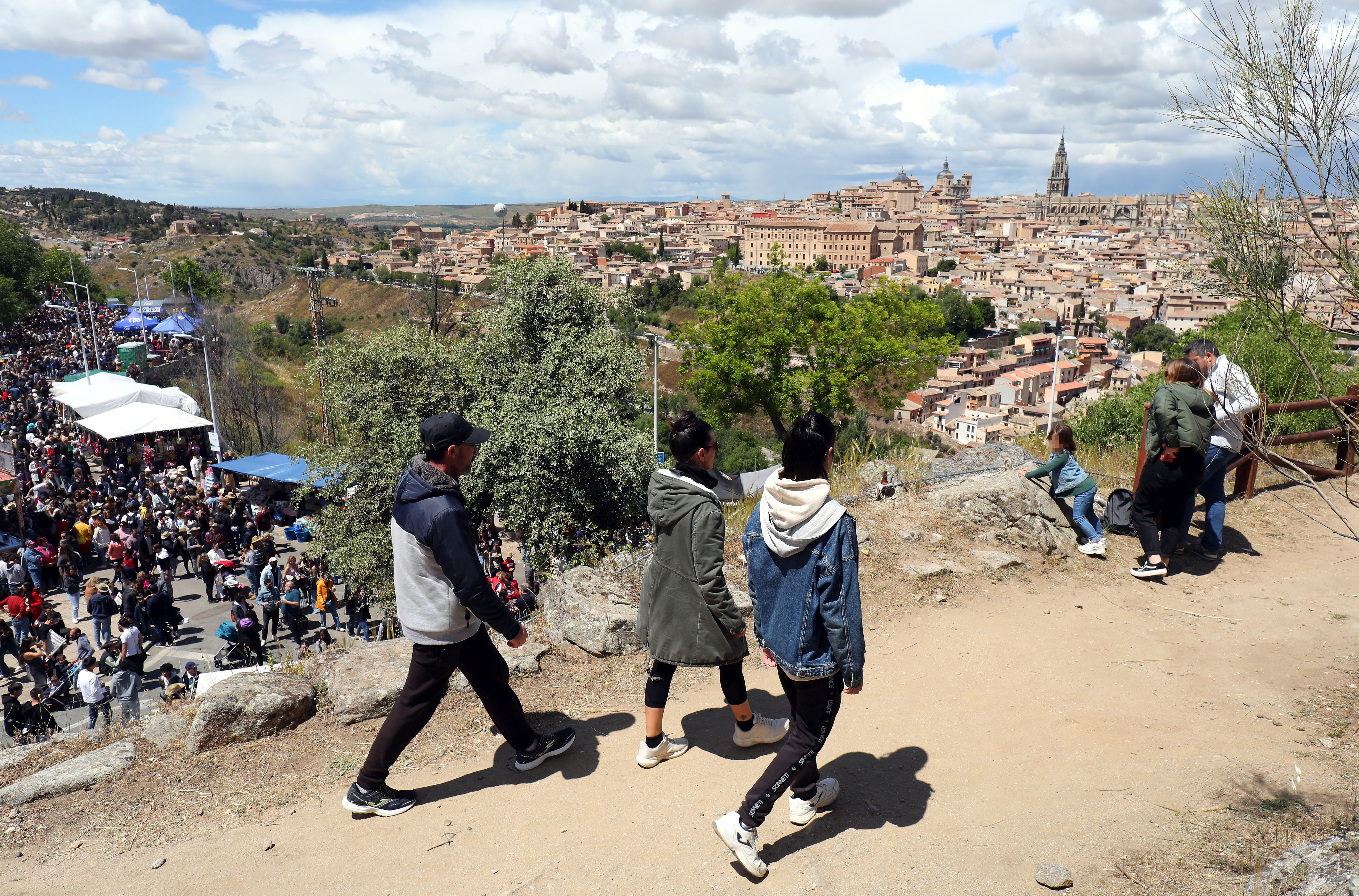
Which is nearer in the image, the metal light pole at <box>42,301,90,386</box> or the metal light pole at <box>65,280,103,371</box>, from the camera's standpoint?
the metal light pole at <box>42,301,90,386</box>

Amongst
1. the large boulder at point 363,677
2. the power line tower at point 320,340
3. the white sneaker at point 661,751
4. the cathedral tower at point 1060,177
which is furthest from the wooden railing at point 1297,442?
the cathedral tower at point 1060,177

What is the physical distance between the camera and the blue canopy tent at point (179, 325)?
29094 mm

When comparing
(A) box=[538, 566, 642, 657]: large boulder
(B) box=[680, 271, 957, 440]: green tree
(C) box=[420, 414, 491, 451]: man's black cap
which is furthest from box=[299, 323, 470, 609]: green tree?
(B) box=[680, 271, 957, 440]: green tree

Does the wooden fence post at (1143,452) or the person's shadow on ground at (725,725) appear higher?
the wooden fence post at (1143,452)

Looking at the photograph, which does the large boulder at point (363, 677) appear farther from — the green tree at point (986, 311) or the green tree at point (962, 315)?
the green tree at point (986, 311)

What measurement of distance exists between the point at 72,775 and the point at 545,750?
1.97 m

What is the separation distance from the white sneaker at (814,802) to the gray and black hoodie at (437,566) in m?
1.15

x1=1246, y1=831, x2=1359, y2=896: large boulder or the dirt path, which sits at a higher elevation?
x1=1246, y1=831, x2=1359, y2=896: large boulder

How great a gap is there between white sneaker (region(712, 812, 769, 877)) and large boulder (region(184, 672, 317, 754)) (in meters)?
2.26

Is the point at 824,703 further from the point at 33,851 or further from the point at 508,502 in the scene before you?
the point at 508,502

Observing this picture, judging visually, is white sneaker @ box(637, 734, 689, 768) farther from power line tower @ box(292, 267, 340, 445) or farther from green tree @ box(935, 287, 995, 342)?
green tree @ box(935, 287, 995, 342)

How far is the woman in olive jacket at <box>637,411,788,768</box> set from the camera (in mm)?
2750

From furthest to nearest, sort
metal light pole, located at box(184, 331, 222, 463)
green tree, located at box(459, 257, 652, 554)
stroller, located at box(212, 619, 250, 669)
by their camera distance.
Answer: metal light pole, located at box(184, 331, 222, 463)
green tree, located at box(459, 257, 652, 554)
stroller, located at box(212, 619, 250, 669)

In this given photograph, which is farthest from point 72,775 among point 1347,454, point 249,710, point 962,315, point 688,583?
point 962,315
